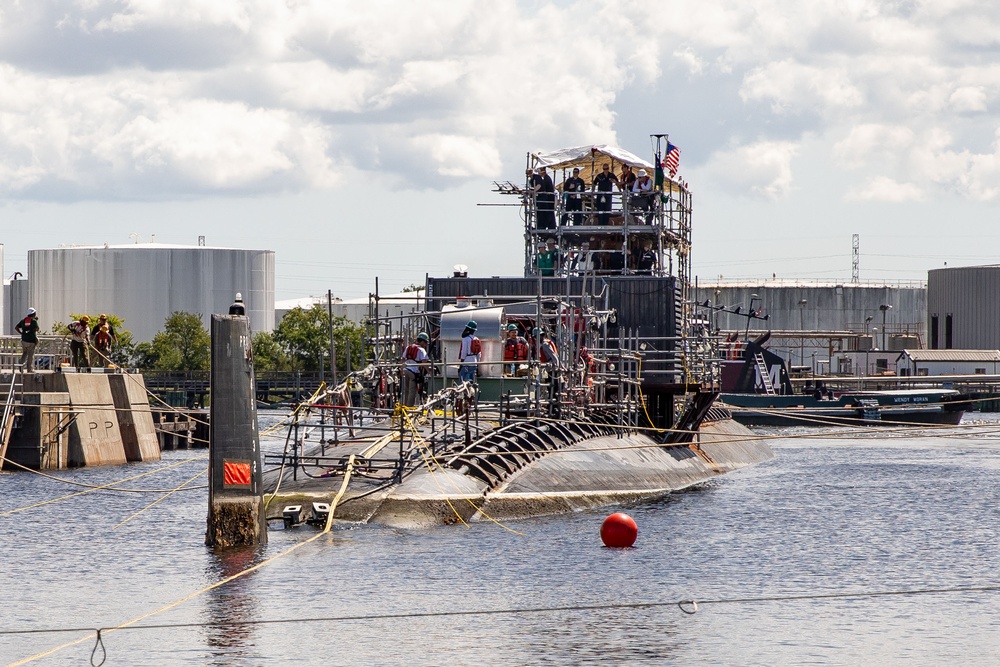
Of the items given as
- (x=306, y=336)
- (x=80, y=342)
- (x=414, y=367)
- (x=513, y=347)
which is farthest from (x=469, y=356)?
(x=306, y=336)

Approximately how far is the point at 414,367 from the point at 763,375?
55187 millimetres

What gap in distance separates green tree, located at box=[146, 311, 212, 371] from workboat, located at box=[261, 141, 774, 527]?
243 feet

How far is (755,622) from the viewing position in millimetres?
22641

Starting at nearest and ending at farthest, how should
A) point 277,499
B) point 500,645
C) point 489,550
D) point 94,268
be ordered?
point 500,645
point 489,550
point 277,499
point 94,268

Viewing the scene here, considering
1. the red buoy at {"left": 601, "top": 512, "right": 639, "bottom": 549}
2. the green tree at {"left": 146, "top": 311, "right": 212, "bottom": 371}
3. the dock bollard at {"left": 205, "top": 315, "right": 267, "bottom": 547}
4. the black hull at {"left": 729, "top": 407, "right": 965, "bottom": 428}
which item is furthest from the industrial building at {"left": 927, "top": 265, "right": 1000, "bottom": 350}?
the dock bollard at {"left": 205, "top": 315, "right": 267, "bottom": 547}

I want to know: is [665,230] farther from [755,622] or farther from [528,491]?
[755,622]

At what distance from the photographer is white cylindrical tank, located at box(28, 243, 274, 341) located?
5709 inches

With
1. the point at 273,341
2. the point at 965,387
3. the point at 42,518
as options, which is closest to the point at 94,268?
the point at 273,341

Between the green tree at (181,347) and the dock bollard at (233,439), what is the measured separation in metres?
106

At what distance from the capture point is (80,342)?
2106 inches

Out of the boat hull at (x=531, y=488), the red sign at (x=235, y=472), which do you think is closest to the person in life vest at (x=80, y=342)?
the boat hull at (x=531, y=488)

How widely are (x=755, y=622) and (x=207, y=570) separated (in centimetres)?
960

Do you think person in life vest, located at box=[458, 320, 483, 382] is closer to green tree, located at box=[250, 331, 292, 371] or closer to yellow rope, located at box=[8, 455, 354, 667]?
yellow rope, located at box=[8, 455, 354, 667]

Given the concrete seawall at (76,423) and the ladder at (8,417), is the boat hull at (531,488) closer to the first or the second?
the concrete seawall at (76,423)
